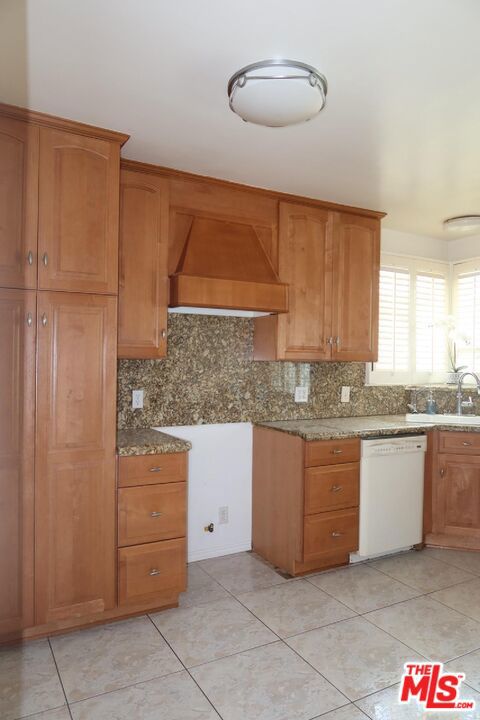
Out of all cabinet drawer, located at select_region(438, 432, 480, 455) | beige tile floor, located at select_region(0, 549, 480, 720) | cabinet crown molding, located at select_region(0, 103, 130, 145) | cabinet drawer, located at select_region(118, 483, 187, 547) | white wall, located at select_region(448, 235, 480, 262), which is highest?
cabinet crown molding, located at select_region(0, 103, 130, 145)

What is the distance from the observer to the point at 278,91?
1.89 metres

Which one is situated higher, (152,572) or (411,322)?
(411,322)

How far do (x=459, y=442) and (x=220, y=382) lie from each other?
1781 millimetres

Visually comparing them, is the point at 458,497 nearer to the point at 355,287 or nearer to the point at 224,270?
the point at 355,287

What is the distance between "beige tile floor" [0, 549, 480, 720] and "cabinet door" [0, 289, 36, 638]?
0.24 meters

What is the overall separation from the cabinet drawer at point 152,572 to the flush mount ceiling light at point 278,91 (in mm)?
2098

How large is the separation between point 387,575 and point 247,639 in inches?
46.6

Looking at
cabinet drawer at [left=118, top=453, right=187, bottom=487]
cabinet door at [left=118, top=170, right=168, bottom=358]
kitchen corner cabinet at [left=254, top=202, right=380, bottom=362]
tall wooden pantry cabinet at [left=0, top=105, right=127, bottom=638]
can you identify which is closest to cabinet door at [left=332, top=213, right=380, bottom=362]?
kitchen corner cabinet at [left=254, top=202, right=380, bottom=362]

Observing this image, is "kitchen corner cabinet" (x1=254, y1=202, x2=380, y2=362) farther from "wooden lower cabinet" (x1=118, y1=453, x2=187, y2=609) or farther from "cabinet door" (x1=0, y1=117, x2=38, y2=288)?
"cabinet door" (x1=0, y1=117, x2=38, y2=288)

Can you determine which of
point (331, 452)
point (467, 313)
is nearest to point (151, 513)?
point (331, 452)

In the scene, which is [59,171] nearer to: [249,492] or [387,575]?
[249,492]

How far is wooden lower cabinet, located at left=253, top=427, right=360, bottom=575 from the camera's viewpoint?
3072mm

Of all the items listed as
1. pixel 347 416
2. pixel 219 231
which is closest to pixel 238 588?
pixel 347 416

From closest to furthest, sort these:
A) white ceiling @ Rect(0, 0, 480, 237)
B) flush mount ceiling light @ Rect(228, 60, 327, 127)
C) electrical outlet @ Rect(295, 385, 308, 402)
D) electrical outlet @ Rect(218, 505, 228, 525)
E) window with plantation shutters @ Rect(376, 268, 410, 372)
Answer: white ceiling @ Rect(0, 0, 480, 237) < flush mount ceiling light @ Rect(228, 60, 327, 127) < electrical outlet @ Rect(218, 505, 228, 525) < electrical outlet @ Rect(295, 385, 308, 402) < window with plantation shutters @ Rect(376, 268, 410, 372)
